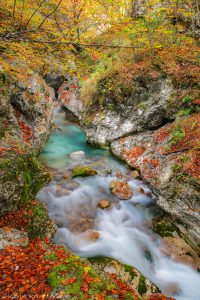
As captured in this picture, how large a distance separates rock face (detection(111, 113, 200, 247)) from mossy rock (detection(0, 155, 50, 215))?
422 centimetres

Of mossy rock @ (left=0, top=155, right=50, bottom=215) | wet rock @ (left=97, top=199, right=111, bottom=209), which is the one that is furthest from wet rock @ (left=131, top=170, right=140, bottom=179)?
mossy rock @ (left=0, top=155, right=50, bottom=215)

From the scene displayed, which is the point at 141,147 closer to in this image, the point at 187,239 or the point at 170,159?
the point at 170,159

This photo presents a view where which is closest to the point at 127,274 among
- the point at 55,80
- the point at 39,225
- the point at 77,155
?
the point at 39,225

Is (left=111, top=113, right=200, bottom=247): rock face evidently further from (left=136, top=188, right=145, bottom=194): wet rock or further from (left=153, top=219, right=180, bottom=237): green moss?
(left=136, top=188, right=145, bottom=194): wet rock

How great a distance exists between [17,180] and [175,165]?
498cm

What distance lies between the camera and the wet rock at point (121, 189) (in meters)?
8.45

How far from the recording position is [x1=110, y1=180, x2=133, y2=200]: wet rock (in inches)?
333

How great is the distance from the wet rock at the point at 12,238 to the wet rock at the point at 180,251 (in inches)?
160

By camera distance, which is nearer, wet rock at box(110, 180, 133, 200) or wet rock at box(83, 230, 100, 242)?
wet rock at box(83, 230, 100, 242)

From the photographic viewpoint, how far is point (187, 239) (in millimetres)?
6742

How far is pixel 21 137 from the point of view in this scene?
27.1 feet

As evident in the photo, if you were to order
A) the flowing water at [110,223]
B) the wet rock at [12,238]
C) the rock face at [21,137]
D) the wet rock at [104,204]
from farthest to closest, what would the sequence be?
the wet rock at [104,204]
the flowing water at [110,223]
the rock face at [21,137]
the wet rock at [12,238]

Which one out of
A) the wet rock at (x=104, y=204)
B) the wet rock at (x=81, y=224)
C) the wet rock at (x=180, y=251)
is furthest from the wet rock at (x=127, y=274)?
Result: the wet rock at (x=104, y=204)

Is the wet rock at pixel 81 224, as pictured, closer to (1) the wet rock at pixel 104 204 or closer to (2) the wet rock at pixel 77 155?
(1) the wet rock at pixel 104 204
